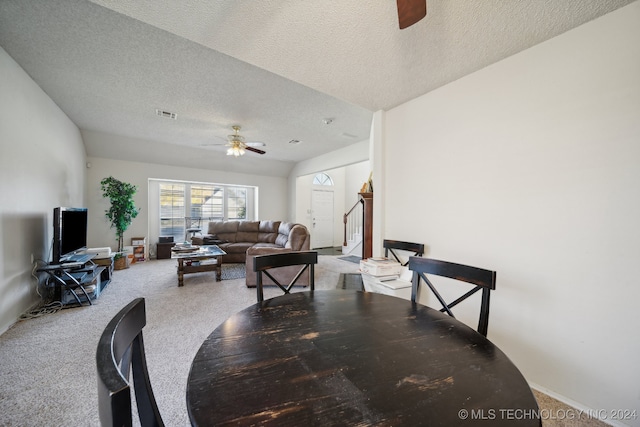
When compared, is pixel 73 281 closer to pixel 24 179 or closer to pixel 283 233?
pixel 24 179

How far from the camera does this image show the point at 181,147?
5.47m

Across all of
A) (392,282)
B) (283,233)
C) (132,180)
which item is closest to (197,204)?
(132,180)

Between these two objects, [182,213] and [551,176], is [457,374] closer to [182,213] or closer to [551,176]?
[551,176]

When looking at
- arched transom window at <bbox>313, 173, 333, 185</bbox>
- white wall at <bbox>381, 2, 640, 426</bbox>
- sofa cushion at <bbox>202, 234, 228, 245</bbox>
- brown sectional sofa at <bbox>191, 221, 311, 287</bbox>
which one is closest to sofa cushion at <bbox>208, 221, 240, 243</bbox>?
brown sectional sofa at <bbox>191, 221, 311, 287</bbox>

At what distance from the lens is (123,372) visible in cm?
67

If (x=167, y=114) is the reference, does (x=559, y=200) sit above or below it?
below

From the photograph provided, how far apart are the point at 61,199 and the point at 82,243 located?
79cm

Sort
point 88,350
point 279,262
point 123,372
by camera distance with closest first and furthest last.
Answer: point 123,372
point 279,262
point 88,350

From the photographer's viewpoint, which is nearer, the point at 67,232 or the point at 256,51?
the point at 256,51

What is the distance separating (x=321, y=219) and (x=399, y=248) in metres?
5.44

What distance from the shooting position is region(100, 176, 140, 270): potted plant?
4719mm

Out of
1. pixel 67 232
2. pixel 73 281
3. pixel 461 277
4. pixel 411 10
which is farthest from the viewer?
pixel 67 232

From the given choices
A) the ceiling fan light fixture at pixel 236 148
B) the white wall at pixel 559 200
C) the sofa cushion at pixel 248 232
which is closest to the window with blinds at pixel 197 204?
the sofa cushion at pixel 248 232

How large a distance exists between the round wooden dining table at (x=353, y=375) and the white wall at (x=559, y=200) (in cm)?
107
